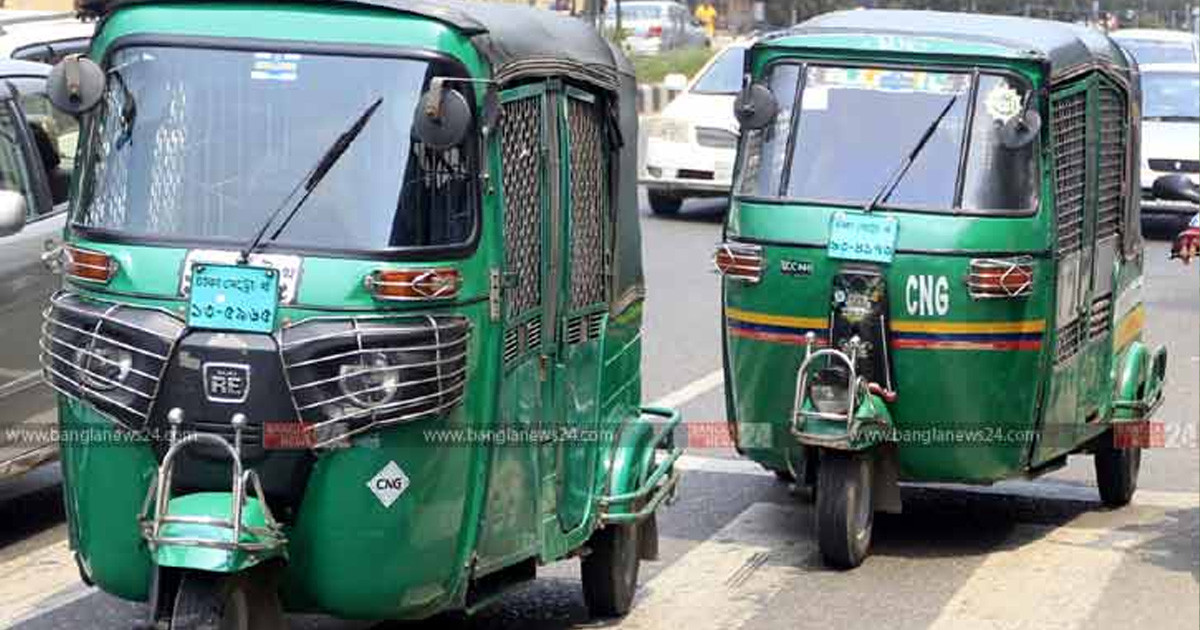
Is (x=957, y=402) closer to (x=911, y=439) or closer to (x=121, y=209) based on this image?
(x=911, y=439)

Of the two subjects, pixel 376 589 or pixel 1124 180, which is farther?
pixel 1124 180

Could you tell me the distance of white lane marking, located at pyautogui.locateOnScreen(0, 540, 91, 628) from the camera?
850 centimetres

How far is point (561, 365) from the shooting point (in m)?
7.84

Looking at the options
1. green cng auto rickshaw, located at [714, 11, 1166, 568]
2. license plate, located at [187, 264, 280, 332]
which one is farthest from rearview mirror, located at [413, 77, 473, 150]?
green cng auto rickshaw, located at [714, 11, 1166, 568]

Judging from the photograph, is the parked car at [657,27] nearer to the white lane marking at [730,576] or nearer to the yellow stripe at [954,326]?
the white lane marking at [730,576]

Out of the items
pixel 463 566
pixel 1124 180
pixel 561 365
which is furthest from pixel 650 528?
pixel 1124 180

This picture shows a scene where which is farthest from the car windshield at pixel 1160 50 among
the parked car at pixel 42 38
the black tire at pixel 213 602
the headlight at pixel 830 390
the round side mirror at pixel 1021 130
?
the black tire at pixel 213 602

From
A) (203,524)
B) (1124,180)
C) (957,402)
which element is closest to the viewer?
(203,524)

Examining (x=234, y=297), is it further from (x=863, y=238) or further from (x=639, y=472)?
(x=863, y=238)

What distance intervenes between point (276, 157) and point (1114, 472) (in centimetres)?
560

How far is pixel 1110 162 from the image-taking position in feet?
35.9

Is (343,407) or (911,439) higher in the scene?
(343,407)

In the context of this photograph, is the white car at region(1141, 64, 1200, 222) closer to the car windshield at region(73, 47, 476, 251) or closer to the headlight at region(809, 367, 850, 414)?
the headlight at region(809, 367, 850, 414)

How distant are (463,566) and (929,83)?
381 cm
